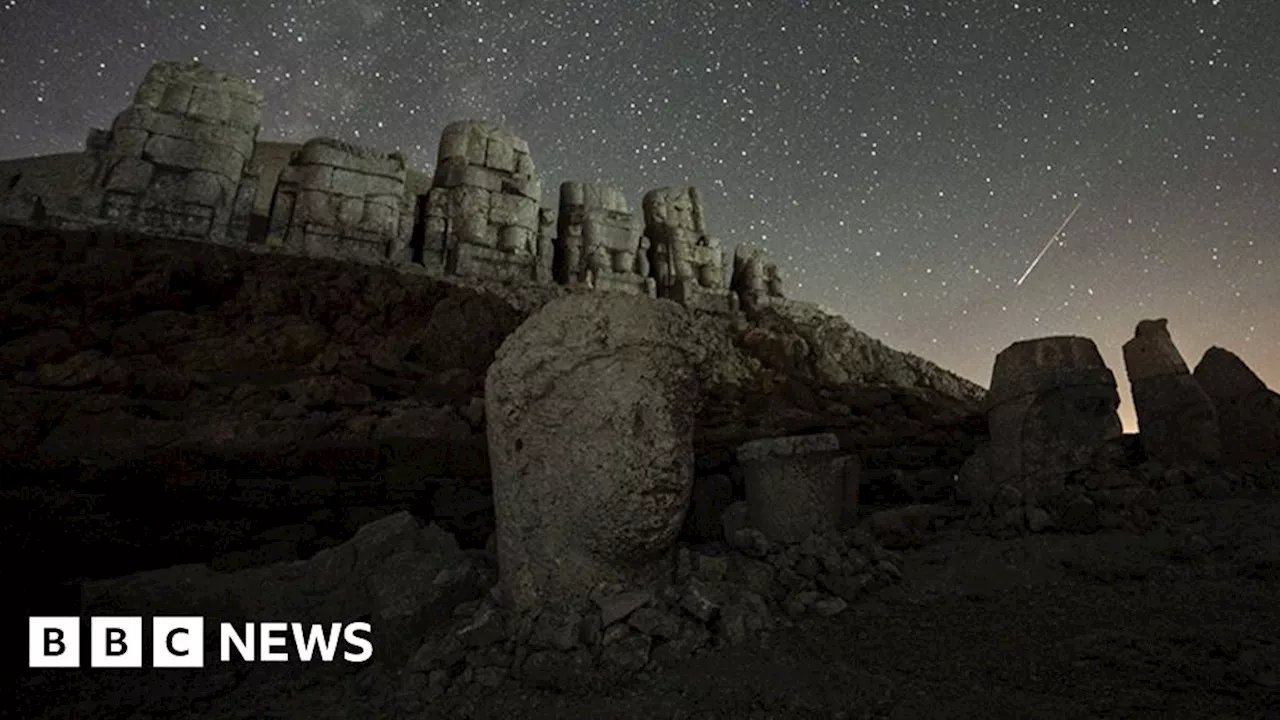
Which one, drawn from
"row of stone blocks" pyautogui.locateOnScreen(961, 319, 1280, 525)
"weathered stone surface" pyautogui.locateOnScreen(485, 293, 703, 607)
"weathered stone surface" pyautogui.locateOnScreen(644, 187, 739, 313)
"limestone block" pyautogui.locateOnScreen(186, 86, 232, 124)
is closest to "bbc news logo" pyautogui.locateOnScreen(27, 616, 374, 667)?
"weathered stone surface" pyautogui.locateOnScreen(485, 293, 703, 607)

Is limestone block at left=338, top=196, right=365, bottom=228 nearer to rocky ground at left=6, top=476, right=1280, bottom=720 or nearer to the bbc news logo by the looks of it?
the bbc news logo

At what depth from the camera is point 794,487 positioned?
189 inches

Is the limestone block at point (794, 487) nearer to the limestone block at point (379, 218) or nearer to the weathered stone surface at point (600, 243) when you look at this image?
the weathered stone surface at point (600, 243)

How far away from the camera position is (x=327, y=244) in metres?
14.1

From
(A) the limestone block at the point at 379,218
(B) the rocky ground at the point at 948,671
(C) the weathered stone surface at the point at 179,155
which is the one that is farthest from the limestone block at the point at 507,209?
(B) the rocky ground at the point at 948,671

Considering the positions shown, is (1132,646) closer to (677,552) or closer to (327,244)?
(677,552)

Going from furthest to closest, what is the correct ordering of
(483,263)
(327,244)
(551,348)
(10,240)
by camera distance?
1. (483,263)
2. (327,244)
3. (10,240)
4. (551,348)

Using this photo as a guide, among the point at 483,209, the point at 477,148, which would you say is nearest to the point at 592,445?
the point at 483,209

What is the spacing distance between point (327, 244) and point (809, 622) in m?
14.5

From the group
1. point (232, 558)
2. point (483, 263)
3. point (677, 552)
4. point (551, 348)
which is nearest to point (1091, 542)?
point (677, 552)

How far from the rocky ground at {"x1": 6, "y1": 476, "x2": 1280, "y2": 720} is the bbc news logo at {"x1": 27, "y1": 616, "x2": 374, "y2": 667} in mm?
166

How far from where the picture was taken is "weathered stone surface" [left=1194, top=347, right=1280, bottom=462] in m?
7.29

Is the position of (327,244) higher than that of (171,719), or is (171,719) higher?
(327,244)

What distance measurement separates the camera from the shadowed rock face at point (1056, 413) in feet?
19.4
